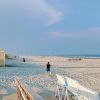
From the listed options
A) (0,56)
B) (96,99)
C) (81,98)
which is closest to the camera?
(96,99)

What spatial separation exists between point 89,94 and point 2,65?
29.1 m

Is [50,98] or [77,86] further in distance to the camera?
[50,98]

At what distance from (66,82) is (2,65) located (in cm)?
2631

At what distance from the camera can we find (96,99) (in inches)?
266

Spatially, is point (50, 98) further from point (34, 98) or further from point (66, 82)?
point (34, 98)

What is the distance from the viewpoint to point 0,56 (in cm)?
3503

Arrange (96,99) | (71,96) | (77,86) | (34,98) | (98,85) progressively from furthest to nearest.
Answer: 1. (98,85)
2. (71,96)
3. (77,86)
4. (96,99)
5. (34,98)

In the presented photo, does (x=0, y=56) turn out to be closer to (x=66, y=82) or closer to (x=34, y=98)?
(x=66, y=82)

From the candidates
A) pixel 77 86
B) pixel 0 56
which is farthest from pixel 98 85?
pixel 0 56

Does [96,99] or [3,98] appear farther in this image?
[3,98]

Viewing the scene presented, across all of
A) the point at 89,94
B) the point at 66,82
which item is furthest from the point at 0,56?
the point at 89,94

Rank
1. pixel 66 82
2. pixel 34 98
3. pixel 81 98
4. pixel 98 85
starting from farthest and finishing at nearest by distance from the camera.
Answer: pixel 98 85 < pixel 66 82 < pixel 81 98 < pixel 34 98

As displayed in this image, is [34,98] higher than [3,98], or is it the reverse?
[34,98]

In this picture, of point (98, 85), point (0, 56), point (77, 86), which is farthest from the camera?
point (0, 56)
